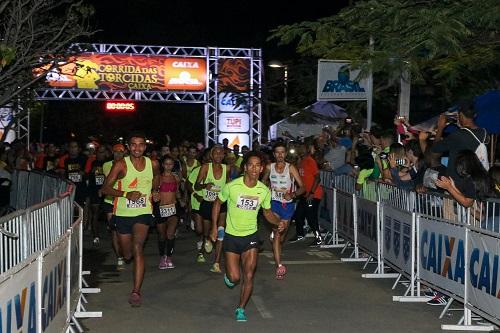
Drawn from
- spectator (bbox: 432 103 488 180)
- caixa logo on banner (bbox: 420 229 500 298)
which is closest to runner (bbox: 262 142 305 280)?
caixa logo on banner (bbox: 420 229 500 298)

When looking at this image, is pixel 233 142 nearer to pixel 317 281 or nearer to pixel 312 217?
pixel 312 217

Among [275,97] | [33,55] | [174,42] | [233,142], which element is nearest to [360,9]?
[33,55]

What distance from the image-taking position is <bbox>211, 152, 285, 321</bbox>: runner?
9312mm

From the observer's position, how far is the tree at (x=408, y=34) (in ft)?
36.2

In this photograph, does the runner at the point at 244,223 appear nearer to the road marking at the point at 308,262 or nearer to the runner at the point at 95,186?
the road marking at the point at 308,262

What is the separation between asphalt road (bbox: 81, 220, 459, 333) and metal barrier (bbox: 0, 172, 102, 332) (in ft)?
2.32

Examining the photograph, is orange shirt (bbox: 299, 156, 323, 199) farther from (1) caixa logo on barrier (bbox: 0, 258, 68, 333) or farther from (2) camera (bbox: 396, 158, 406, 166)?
(1) caixa logo on barrier (bbox: 0, 258, 68, 333)

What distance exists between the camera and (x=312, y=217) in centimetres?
→ 1659

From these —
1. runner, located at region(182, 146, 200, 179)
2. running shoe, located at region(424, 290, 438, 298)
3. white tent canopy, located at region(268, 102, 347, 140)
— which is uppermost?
white tent canopy, located at region(268, 102, 347, 140)

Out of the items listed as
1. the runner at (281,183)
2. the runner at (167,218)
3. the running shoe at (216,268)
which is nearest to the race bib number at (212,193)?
the runner at (167,218)

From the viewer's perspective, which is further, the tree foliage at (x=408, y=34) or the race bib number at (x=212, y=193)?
the race bib number at (x=212, y=193)

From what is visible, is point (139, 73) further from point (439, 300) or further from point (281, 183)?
point (439, 300)

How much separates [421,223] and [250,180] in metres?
2.19

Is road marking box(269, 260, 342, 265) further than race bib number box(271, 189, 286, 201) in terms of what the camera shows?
Yes
